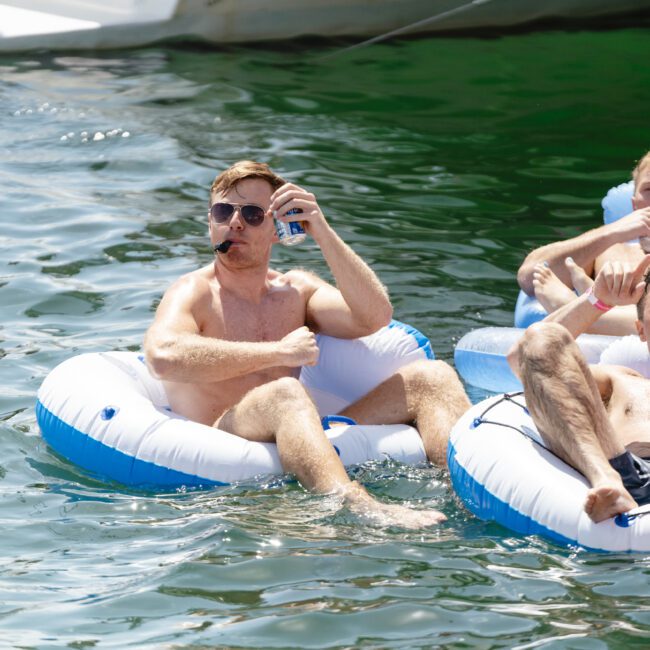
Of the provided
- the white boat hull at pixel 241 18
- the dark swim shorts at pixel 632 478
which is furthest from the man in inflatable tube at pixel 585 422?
the white boat hull at pixel 241 18

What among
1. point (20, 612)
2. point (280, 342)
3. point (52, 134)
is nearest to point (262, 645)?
point (20, 612)

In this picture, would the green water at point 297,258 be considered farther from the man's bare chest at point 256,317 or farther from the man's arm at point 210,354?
the man's bare chest at point 256,317

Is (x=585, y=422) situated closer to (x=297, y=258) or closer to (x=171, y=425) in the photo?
(x=171, y=425)

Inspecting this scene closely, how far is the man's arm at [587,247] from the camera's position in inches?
245

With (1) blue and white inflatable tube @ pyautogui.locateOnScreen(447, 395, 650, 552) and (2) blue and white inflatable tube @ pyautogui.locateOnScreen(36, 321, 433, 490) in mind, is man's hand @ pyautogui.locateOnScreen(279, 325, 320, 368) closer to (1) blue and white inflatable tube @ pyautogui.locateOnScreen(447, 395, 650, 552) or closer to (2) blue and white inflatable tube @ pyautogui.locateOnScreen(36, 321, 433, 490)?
(2) blue and white inflatable tube @ pyautogui.locateOnScreen(36, 321, 433, 490)

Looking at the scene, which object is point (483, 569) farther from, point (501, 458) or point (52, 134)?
point (52, 134)

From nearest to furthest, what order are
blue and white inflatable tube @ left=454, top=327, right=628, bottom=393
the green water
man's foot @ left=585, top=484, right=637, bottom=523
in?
the green water → man's foot @ left=585, top=484, right=637, bottom=523 → blue and white inflatable tube @ left=454, top=327, right=628, bottom=393

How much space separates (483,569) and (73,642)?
129 centimetres

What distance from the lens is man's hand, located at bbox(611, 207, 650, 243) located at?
6184mm

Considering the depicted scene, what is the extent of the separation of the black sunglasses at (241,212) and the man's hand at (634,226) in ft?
6.27

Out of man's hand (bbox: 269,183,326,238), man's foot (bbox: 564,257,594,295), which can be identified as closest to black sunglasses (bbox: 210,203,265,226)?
man's hand (bbox: 269,183,326,238)

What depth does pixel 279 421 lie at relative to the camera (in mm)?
4977

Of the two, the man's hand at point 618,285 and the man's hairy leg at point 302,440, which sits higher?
the man's hand at point 618,285

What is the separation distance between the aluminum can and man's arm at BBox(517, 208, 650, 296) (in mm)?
1774
